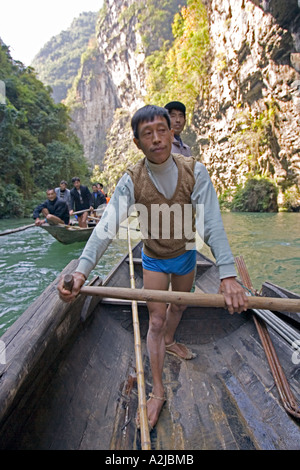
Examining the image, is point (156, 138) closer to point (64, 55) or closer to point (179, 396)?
point (179, 396)

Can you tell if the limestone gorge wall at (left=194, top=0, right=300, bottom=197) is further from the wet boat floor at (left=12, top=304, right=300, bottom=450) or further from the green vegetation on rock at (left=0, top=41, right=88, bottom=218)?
the wet boat floor at (left=12, top=304, right=300, bottom=450)

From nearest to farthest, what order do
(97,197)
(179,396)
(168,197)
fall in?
(168,197) < (179,396) < (97,197)

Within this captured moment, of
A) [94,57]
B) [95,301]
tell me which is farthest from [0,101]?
[94,57]

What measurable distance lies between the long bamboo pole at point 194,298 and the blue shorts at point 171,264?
1.12ft

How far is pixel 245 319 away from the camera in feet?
7.25

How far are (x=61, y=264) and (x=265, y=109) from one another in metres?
13.5

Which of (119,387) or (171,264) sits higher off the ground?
A: (171,264)

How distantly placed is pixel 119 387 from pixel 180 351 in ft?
1.75

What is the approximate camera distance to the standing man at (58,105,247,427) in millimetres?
1316

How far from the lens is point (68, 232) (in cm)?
626

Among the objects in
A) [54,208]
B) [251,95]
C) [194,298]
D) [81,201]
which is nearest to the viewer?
[194,298]

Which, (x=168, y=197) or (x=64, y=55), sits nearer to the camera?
(x=168, y=197)

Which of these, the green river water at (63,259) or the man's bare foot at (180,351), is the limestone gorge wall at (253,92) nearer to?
the green river water at (63,259)

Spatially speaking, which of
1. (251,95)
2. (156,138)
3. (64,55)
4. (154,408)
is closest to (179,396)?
(154,408)
